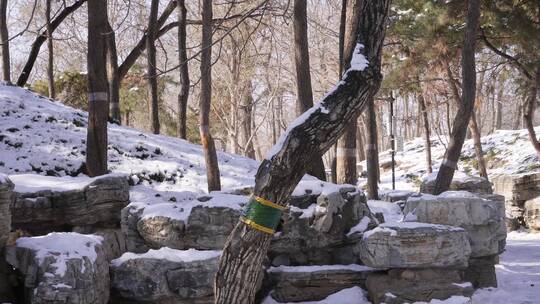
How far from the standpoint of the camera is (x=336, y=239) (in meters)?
7.04

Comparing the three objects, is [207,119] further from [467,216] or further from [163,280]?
[467,216]

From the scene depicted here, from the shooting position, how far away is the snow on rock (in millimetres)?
6063

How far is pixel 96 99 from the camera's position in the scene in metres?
8.93

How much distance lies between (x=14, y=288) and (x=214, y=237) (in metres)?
2.18

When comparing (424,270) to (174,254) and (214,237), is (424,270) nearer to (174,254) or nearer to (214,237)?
(214,237)

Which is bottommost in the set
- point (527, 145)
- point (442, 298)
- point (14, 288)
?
point (442, 298)

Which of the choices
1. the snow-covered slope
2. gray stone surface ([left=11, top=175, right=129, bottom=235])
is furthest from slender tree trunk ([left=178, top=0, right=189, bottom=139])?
the snow-covered slope

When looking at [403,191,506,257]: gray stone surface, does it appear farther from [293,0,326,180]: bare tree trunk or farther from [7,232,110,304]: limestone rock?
[7,232,110,304]: limestone rock

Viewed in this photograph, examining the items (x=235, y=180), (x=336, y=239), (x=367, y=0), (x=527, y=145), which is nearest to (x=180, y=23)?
(x=235, y=180)

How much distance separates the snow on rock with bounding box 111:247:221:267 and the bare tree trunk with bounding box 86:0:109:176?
306cm

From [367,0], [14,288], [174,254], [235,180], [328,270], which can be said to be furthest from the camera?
[235,180]

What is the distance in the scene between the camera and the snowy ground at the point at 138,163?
8242 millimetres

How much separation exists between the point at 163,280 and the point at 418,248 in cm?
288

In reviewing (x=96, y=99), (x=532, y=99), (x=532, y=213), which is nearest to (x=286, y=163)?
(x=96, y=99)
